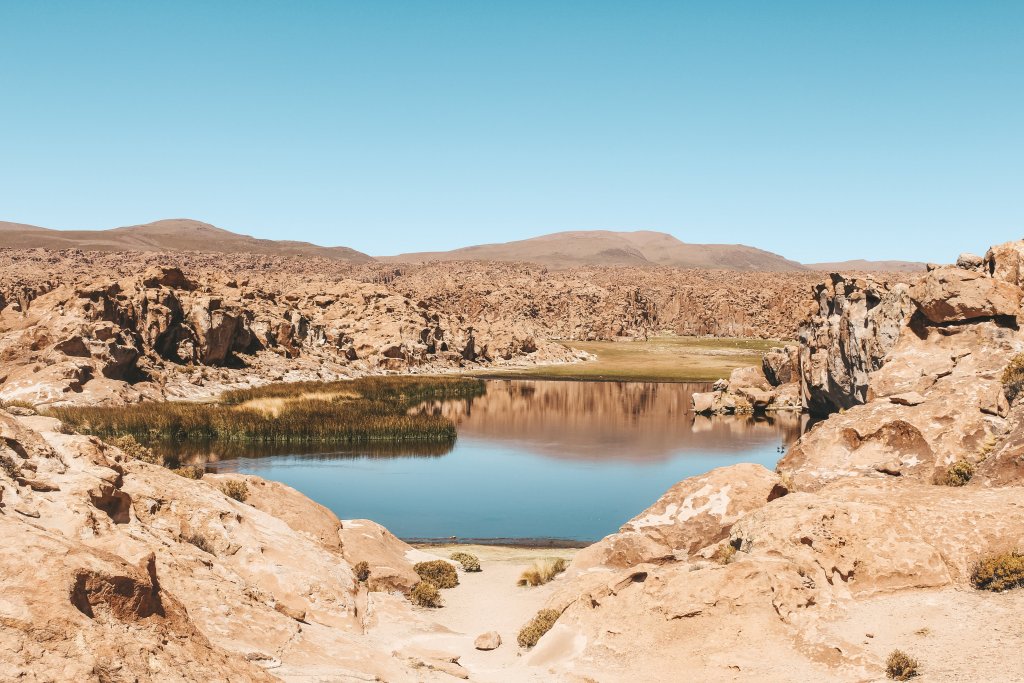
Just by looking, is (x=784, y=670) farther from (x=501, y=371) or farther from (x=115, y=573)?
(x=501, y=371)

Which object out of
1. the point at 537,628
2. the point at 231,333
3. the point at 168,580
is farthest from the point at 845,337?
the point at 231,333

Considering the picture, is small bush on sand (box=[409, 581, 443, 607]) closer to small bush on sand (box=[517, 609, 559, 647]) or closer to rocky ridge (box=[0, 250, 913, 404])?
small bush on sand (box=[517, 609, 559, 647])

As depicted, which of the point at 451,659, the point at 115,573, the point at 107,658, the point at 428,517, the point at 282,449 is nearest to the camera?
the point at 107,658

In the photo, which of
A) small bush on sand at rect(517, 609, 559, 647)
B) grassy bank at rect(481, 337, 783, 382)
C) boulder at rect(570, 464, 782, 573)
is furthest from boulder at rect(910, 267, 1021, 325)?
grassy bank at rect(481, 337, 783, 382)

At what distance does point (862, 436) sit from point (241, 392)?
51870mm

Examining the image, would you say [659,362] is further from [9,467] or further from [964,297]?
[9,467]

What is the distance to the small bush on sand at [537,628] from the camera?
15.8 metres

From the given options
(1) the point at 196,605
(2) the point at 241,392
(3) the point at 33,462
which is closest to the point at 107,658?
(1) the point at 196,605

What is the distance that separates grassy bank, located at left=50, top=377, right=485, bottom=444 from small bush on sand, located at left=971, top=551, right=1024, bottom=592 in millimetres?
A: 37687

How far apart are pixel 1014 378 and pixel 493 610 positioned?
13.1 meters

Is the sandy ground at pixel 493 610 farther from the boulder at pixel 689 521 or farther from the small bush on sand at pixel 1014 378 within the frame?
the small bush on sand at pixel 1014 378

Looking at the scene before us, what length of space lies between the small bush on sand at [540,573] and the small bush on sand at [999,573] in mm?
9696

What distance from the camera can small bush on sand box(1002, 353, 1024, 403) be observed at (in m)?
19.5

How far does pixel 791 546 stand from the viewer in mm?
14758
